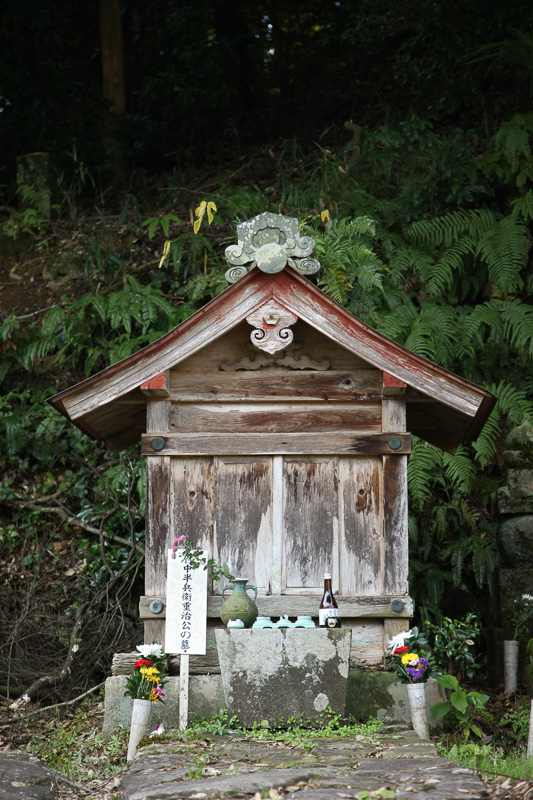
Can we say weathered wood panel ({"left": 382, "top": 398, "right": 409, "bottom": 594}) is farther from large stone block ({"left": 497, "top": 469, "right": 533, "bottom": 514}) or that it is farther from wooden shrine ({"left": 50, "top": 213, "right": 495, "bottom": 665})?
large stone block ({"left": 497, "top": 469, "right": 533, "bottom": 514})

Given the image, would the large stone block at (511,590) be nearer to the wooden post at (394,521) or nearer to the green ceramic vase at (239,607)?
the wooden post at (394,521)

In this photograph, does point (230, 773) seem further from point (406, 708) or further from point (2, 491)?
point (2, 491)

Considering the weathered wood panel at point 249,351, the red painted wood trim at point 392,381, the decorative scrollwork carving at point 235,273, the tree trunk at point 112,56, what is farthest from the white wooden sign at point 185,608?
the tree trunk at point 112,56

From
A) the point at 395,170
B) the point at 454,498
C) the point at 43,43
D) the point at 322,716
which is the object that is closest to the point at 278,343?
the point at 322,716

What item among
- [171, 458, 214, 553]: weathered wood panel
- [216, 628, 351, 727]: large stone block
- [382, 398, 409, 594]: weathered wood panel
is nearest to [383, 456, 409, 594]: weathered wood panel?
[382, 398, 409, 594]: weathered wood panel

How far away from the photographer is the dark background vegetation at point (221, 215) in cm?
893

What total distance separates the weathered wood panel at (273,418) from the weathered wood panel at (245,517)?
0.89 ft

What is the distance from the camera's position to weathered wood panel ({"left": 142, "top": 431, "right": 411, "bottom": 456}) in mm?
6305

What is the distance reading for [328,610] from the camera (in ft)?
19.0

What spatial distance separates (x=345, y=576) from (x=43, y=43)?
11.3m

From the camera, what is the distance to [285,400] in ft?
21.1

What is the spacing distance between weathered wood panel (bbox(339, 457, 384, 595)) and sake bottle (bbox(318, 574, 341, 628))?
30 cm

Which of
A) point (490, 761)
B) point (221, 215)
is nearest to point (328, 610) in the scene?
point (490, 761)

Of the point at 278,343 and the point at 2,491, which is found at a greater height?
the point at 278,343
